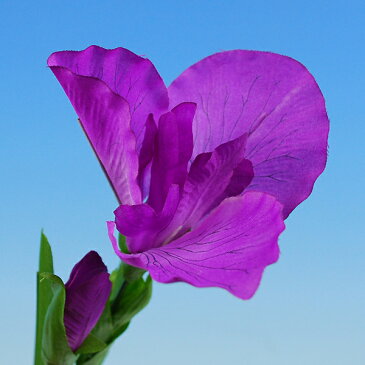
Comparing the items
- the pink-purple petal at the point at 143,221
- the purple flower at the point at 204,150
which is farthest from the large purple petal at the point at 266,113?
the pink-purple petal at the point at 143,221

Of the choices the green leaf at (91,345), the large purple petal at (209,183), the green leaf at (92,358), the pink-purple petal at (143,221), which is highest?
the large purple petal at (209,183)

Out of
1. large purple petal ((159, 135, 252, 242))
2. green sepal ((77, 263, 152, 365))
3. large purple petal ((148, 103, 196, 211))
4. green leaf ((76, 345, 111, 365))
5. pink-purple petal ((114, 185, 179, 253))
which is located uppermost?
large purple petal ((148, 103, 196, 211))

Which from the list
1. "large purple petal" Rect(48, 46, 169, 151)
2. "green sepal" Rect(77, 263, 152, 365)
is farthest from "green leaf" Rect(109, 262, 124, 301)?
"large purple petal" Rect(48, 46, 169, 151)

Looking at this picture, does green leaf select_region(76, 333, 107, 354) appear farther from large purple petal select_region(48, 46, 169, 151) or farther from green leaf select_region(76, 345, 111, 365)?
large purple petal select_region(48, 46, 169, 151)

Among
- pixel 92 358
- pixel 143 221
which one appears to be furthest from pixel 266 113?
pixel 92 358

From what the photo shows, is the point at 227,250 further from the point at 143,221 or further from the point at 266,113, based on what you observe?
the point at 266,113

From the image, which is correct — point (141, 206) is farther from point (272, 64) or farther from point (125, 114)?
point (272, 64)

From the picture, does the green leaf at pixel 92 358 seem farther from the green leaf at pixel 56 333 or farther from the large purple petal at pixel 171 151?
the large purple petal at pixel 171 151
